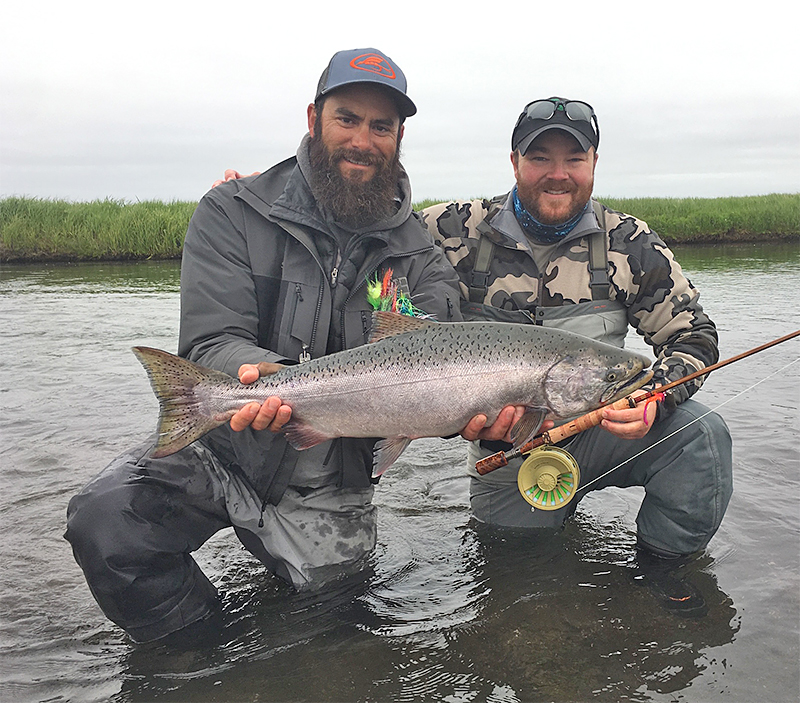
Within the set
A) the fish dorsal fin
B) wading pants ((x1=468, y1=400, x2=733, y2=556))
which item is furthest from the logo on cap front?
wading pants ((x1=468, y1=400, x2=733, y2=556))

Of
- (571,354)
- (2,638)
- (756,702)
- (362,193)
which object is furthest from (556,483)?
(2,638)

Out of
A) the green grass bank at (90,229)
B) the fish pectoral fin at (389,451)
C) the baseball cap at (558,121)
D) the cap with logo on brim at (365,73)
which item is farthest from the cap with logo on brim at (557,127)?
the green grass bank at (90,229)

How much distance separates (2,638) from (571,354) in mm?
2917

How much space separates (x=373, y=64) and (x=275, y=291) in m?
1.33

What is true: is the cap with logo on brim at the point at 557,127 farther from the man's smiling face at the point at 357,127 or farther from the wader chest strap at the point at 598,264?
the man's smiling face at the point at 357,127

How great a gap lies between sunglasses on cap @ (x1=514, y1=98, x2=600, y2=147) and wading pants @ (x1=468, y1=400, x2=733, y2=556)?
1.72 m

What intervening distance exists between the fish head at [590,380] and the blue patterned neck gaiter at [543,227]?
1.05m

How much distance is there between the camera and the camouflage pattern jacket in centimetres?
426

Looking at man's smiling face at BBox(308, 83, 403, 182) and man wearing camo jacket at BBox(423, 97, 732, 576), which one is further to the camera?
man wearing camo jacket at BBox(423, 97, 732, 576)

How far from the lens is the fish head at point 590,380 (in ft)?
11.5

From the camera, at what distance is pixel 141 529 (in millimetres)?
3221

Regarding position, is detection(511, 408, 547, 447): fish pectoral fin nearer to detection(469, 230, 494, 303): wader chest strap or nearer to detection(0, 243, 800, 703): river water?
detection(0, 243, 800, 703): river water

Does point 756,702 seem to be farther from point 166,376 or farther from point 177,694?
point 166,376

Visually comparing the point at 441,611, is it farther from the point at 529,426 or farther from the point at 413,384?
the point at 413,384
